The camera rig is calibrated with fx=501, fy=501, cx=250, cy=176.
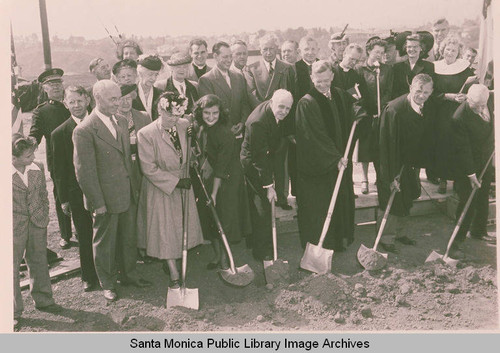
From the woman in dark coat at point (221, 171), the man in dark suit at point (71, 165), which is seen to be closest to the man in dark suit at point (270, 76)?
the woman in dark coat at point (221, 171)

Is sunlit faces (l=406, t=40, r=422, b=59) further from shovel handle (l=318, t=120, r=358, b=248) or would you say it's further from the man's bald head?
the man's bald head

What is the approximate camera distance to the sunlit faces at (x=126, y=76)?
534 centimetres

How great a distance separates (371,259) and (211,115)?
237 centimetres

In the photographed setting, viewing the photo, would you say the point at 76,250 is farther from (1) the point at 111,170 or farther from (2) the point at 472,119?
(2) the point at 472,119

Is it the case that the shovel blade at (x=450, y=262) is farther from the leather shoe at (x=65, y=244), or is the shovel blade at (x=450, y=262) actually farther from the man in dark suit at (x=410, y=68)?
the leather shoe at (x=65, y=244)

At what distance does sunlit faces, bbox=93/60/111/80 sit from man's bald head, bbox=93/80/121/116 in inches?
54.0

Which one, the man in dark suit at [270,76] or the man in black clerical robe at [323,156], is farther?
the man in dark suit at [270,76]

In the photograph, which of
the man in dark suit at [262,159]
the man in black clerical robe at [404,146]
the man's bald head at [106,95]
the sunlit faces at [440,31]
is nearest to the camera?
the man's bald head at [106,95]

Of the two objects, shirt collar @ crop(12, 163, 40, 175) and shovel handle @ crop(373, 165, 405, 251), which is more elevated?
shirt collar @ crop(12, 163, 40, 175)

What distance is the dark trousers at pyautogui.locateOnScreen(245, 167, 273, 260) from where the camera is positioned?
17.9 ft

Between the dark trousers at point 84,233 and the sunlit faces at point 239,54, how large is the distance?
8.07 feet

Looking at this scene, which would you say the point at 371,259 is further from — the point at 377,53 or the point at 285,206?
the point at 377,53

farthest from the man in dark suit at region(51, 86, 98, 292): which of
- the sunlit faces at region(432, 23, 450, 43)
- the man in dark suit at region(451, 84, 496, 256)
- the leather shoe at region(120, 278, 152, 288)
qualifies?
the sunlit faces at region(432, 23, 450, 43)

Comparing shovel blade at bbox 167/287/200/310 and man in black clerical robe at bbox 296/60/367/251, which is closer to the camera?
shovel blade at bbox 167/287/200/310
